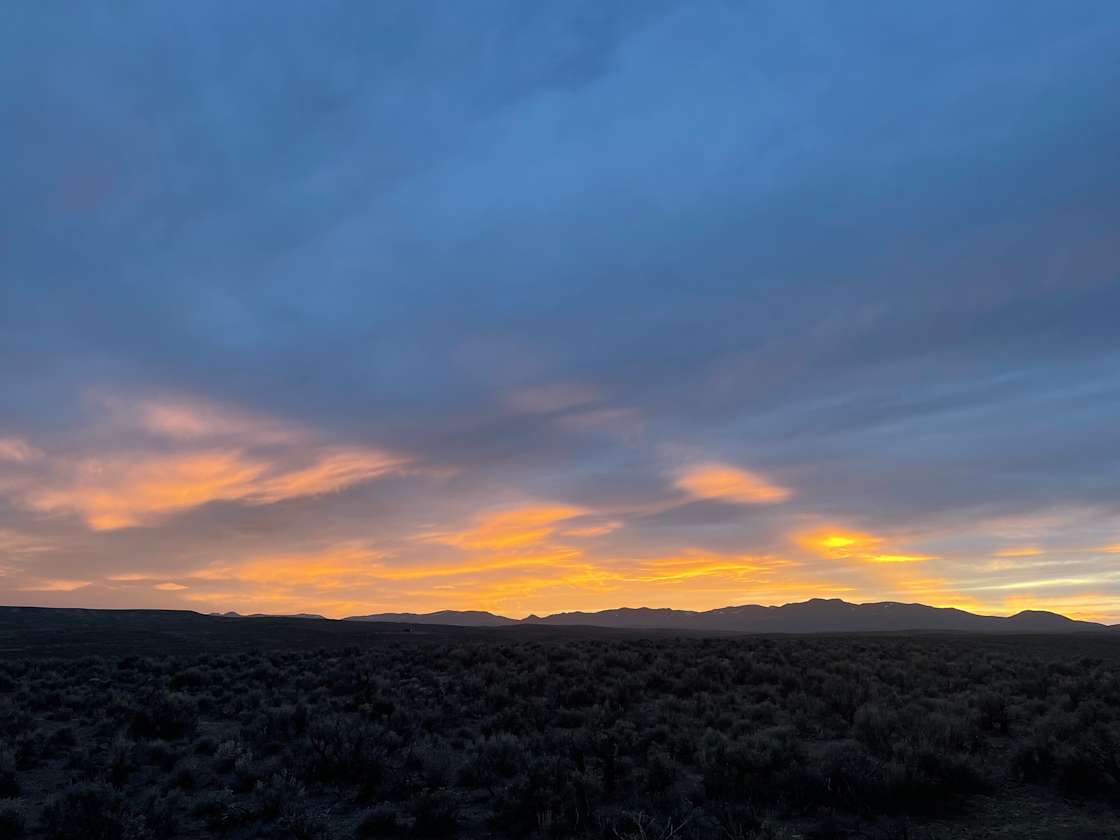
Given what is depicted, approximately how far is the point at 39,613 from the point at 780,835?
99.9 meters

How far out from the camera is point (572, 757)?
13211mm

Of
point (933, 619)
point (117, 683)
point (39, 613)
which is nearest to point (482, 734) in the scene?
point (117, 683)

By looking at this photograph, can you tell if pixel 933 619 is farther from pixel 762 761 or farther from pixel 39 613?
pixel 762 761

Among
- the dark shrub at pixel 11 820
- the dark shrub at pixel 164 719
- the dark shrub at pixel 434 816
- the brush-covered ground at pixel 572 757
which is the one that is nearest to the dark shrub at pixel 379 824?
the brush-covered ground at pixel 572 757

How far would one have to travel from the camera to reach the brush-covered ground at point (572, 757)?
33.2 feet

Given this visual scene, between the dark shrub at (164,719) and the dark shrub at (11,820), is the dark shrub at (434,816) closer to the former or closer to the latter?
the dark shrub at (11,820)

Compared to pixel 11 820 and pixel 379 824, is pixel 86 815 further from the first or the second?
pixel 379 824

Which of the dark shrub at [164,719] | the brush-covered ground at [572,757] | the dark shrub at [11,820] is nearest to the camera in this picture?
the brush-covered ground at [572,757]

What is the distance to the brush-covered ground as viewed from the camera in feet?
33.2

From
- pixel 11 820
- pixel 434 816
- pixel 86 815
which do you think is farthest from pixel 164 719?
pixel 434 816

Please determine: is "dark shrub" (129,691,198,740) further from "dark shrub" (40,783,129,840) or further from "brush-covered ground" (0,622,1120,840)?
"dark shrub" (40,783,129,840)

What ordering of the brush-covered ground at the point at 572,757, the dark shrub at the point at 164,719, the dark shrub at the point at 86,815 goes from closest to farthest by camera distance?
the dark shrub at the point at 86,815
the brush-covered ground at the point at 572,757
the dark shrub at the point at 164,719

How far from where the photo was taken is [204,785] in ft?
41.7

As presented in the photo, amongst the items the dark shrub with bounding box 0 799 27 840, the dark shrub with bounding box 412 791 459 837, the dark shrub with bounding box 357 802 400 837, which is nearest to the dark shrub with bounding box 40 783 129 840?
the dark shrub with bounding box 0 799 27 840
